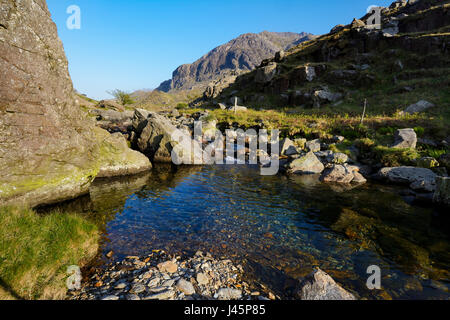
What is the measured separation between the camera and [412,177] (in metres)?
15.1

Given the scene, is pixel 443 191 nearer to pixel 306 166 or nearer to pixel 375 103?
pixel 306 166

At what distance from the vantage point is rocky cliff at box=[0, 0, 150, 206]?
7672mm

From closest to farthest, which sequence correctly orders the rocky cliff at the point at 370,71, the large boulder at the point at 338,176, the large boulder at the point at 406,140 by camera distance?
the large boulder at the point at 338,176 < the large boulder at the point at 406,140 < the rocky cliff at the point at 370,71

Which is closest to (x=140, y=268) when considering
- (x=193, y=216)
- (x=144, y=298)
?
(x=144, y=298)

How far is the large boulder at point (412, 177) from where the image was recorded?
13.6m

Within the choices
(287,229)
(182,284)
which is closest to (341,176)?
(287,229)

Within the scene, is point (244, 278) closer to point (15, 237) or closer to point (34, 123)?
point (15, 237)

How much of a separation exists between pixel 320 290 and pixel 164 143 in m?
17.3

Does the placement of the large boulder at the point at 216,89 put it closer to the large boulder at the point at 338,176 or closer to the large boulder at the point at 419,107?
the large boulder at the point at 419,107

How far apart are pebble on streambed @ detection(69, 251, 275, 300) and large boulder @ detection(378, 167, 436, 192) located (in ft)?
49.3

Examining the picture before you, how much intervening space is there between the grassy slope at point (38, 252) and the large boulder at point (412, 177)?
18.8 metres

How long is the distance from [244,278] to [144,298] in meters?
2.57

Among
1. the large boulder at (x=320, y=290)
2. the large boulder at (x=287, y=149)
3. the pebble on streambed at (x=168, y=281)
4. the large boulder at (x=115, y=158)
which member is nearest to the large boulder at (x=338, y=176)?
the large boulder at (x=287, y=149)

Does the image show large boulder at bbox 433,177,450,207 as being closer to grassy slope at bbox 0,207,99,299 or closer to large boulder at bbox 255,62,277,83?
grassy slope at bbox 0,207,99,299
